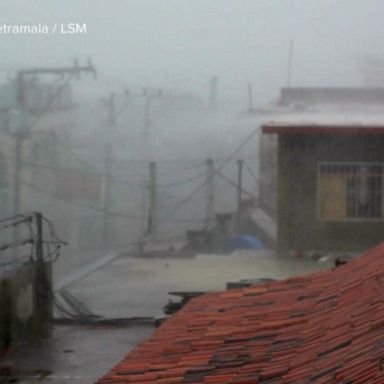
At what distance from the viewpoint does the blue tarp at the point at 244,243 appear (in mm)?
17219

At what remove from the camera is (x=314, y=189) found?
1330 cm

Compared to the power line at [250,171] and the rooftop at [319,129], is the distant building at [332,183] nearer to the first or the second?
the rooftop at [319,129]

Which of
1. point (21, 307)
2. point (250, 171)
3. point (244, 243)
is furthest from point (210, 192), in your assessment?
point (21, 307)

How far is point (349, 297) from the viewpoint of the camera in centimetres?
405

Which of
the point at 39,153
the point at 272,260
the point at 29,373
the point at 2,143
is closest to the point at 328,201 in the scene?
the point at 272,260

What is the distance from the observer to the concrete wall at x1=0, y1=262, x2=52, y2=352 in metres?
8.34

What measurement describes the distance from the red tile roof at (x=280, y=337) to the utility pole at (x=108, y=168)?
54.2ft

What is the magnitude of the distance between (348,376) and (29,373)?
15.9ft

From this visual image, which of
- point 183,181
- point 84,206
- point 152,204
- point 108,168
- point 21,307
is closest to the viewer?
point 21,307

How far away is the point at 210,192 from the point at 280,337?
18106 mm

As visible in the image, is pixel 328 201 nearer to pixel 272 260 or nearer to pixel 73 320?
pixel 272 260

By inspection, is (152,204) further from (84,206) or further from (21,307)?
(21,307)

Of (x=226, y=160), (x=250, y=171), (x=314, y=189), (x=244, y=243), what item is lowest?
(x=244, y=243)

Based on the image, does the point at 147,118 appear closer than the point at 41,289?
No
